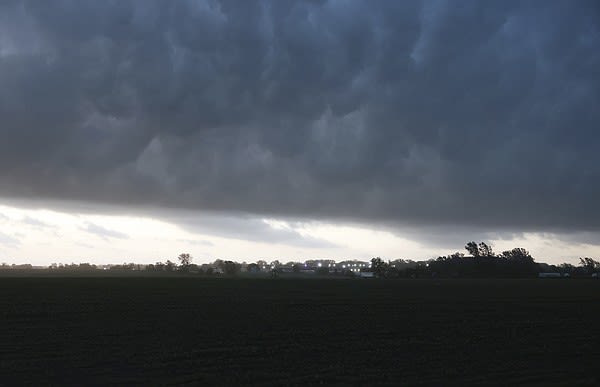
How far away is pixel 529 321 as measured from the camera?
1678 inches

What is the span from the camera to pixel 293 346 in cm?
2961

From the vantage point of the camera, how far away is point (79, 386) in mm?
20719

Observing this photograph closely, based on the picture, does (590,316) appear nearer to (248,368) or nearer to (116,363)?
(248,368)

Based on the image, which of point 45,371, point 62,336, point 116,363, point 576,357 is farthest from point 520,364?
point 62,336

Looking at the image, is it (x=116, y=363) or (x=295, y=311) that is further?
(x=295, y=311)

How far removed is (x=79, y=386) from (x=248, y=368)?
648 centimetres

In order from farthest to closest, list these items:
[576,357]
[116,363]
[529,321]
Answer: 1. [529,321]
2. [576,357]
3. [116,363]

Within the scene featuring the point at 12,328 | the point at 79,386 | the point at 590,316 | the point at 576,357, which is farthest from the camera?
the point at 590,316

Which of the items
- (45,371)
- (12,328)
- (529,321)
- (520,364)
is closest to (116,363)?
(45,371)

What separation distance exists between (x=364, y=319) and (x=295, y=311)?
8403mm

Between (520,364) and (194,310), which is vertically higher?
(194,310)

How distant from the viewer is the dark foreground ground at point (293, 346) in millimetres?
→ 22406

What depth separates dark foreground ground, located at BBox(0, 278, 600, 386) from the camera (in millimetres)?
22406

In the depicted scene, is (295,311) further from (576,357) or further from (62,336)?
(576,357)
